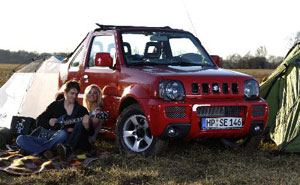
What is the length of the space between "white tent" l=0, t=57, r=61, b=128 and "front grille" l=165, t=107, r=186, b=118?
4305mm

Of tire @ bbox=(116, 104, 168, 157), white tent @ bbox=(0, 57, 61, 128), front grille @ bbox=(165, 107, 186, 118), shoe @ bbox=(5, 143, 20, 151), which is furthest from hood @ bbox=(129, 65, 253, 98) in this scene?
white tent @ bbox=(0, 57, 61, 128)

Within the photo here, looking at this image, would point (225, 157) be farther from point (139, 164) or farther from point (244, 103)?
point (139, 164)

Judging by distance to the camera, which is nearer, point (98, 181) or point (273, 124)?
point (98, 181)

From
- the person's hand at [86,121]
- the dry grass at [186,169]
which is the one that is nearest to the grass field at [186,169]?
the dry grass at [186,169]

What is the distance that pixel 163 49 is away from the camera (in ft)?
27.3

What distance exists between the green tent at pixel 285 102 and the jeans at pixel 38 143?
10.2 feet

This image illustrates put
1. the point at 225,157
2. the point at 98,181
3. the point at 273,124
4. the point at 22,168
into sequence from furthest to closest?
the point at 273,124
the point at 225,157
the point at 22,168
the point at 98,181

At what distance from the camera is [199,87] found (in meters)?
6.95

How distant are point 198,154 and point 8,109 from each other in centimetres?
440

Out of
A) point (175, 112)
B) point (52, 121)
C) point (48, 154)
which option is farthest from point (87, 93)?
point (175, 112)

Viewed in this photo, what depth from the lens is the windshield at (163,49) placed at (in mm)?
7875

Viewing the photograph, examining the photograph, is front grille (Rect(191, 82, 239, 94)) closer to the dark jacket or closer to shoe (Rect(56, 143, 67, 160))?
the dark jacket

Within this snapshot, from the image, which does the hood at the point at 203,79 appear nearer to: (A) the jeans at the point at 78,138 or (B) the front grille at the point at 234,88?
(B) the front grille at the point at 234,88

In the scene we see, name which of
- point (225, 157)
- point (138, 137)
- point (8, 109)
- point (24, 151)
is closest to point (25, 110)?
point (8, 109)
